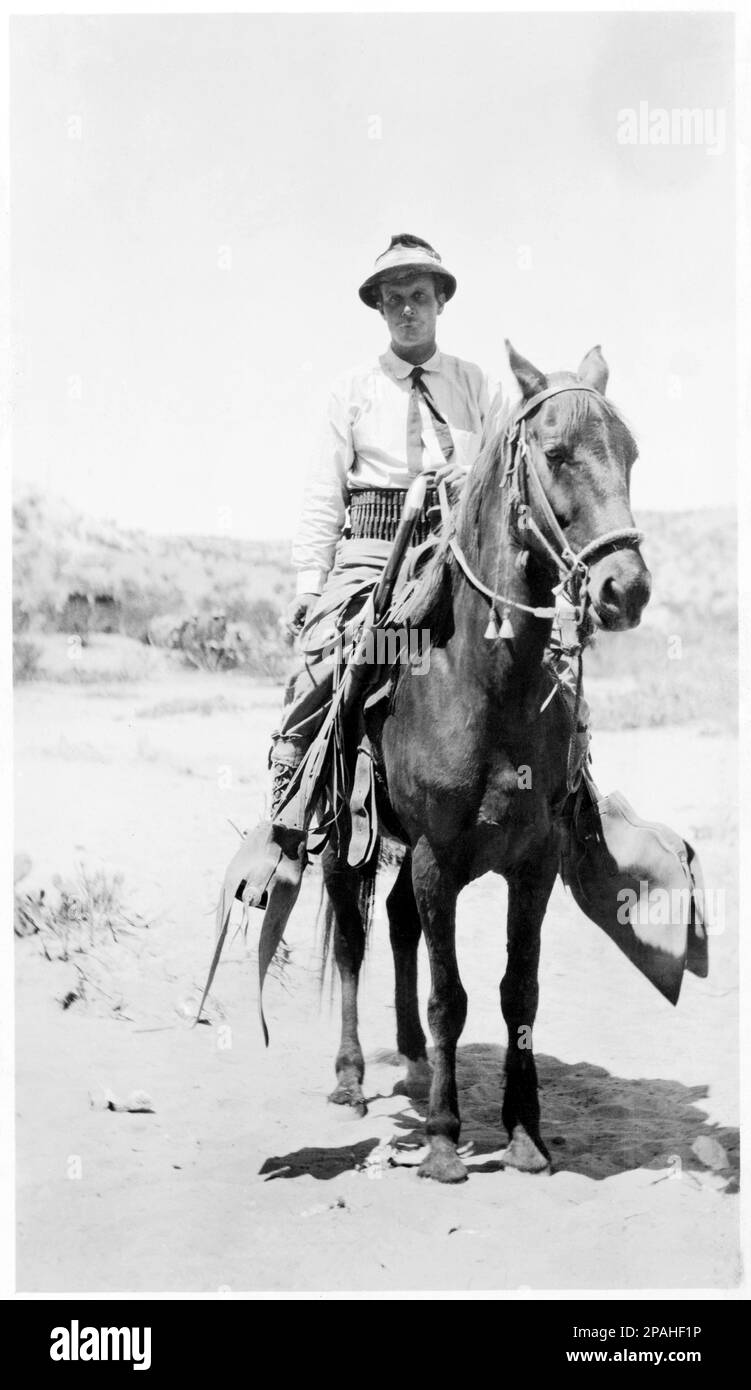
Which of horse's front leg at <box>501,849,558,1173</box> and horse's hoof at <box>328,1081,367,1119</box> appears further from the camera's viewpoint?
horse's hoof at <box>328,1081,367,1119</box>

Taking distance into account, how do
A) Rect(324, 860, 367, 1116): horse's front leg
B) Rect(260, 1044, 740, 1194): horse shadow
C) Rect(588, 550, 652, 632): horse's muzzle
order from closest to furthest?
Rect(588, 550, 652, 632): horse's muzzle
Rect(260, 1044, 740, 1194): horse shadow
Rect(324, 860, 367, 1116): horse's front leg

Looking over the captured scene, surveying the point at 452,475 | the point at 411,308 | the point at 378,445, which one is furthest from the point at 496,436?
the point at 411,308

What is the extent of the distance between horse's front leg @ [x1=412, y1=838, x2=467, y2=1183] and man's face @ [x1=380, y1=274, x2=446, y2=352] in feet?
6.32

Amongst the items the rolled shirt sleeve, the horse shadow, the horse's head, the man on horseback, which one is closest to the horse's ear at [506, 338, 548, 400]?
the horse's head

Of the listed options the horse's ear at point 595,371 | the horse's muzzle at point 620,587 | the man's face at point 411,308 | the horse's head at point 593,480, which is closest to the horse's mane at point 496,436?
the horse's head at point 593,480

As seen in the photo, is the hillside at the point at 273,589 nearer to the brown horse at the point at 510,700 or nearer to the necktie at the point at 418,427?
the necktie at the point at 418,427

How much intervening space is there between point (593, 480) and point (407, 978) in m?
2.44

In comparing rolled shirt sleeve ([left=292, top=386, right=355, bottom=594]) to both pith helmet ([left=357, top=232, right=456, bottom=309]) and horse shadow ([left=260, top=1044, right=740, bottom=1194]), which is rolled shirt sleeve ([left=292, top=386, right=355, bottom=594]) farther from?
horse shadow ([left=260, top=1044, right=740, bottom=1194])

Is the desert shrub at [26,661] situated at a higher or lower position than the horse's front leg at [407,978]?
higher

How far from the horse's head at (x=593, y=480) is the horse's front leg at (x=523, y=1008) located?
1.08 metres

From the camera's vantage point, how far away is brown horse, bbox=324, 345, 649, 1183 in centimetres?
412

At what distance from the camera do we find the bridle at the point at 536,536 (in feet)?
13.2

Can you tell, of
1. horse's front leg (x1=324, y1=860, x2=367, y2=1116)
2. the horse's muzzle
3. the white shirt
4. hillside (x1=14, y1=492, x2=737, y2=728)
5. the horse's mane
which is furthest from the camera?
hillside (x1=14, y1=492, x2=737, y2=728)
